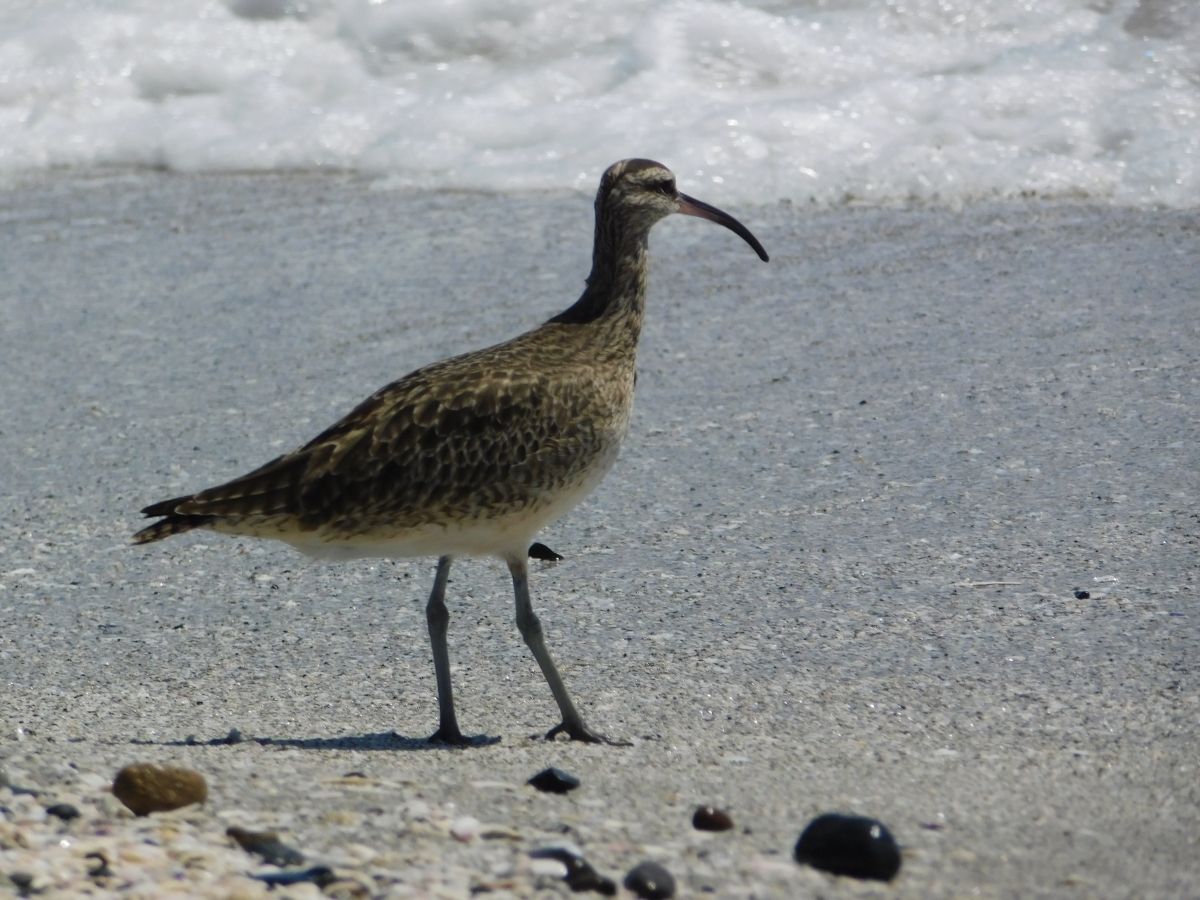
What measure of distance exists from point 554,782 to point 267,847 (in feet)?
2.55

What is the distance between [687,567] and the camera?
6031 millimetres

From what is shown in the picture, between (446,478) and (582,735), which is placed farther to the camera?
(446,478)

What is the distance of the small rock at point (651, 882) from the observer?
3436mm

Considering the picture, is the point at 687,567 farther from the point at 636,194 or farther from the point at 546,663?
the point at 636,194

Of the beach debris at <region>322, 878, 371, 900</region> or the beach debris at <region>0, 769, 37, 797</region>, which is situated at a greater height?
the beach debris at <region>0, 769, 37, 797</region>

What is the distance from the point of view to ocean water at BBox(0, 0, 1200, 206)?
11070mm

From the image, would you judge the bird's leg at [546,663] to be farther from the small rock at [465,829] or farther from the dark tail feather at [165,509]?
the dark tail feather at [165,509]

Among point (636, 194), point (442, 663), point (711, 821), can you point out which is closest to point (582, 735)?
point (442, 663)

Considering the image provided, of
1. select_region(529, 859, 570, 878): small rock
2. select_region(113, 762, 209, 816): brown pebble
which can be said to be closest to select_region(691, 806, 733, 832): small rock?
select_region(529, 859, 570, 878): small rock

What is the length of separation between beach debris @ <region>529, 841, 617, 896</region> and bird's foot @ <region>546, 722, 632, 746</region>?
40.6 inches

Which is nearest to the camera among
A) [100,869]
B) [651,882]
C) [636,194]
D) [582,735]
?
[651,882]

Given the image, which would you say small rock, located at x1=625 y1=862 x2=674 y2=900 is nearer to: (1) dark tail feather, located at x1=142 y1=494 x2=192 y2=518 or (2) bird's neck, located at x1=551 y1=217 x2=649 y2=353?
(1) dark tail feather, located at x1=142 y1=494 x2=192 y2=518

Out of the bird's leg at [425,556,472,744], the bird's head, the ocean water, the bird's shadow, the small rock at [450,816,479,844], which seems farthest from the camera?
the ocean water

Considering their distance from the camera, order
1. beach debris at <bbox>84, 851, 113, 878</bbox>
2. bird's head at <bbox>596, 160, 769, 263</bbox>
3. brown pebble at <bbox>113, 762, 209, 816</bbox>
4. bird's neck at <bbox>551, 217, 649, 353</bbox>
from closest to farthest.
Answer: beach debris at <bbox>84, 851, 113, 878</bbox> < brown pebble at <bbox>113, 762, 209, 816</bbox> < bird's neck at <bbox>551, 217, 649, 353</bbox> < bird's head at <bbox>596, 160, 769, 263</bbox>
